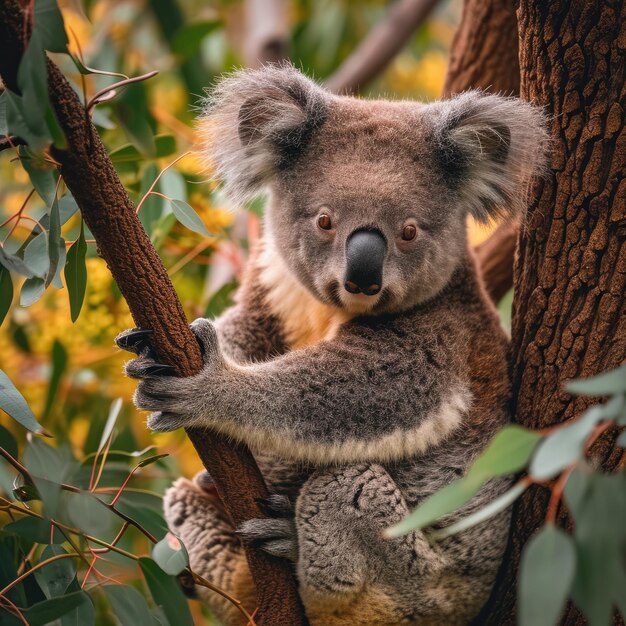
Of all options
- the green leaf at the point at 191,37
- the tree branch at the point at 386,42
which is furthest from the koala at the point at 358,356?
the tree branch at the point at 386,42

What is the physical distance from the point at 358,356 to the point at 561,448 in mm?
1306

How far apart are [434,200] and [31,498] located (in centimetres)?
157

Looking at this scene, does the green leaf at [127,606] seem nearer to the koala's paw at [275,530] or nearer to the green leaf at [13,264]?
the koala's paw at [275,530]

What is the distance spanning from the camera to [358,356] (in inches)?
105

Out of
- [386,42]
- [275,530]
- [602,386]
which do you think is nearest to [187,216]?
[275,530]

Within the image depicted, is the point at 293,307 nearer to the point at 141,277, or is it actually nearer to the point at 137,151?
the point at 137,151

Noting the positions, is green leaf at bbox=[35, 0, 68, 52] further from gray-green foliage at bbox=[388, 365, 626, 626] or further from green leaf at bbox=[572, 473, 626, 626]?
green leaf at bbox=[572, 473, 626, 626]

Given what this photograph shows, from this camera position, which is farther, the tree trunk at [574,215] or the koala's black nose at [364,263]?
the koala's black nose at [364,263]

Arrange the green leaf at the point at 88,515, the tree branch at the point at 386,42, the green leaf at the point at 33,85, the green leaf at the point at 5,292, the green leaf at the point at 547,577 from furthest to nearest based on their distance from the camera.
Result: the tree branch at the point at 386,42
the green leaf at the point at 5,292
the green leaf at the point at 88,515
the green leaf at the point at 33,85
the green leaf at the point at 547,577

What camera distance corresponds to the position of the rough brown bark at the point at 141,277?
1906 millimetres

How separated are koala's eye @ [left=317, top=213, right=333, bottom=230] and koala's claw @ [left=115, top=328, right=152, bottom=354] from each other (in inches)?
30.1

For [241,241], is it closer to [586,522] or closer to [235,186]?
[235,186]

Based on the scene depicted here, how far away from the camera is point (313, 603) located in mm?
2568

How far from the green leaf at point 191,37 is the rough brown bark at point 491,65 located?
4.13ft
